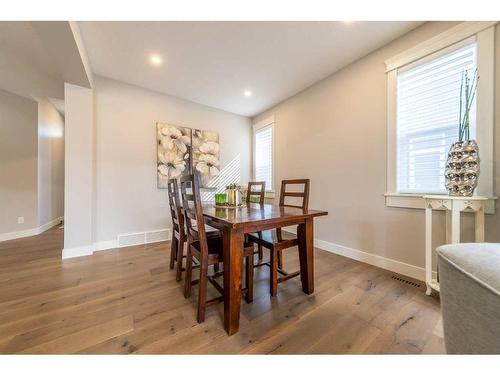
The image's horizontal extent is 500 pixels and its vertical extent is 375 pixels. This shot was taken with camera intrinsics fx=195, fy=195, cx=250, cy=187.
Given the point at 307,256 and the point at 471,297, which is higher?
the point at 471,297

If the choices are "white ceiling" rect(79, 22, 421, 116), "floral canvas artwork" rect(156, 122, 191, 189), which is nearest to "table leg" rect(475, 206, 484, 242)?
"white ceiling" rect(79, 22, 421, 116)

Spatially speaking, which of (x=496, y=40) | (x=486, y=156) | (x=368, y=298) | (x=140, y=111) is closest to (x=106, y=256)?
(x=140, y=111)

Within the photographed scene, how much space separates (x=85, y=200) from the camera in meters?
2.65

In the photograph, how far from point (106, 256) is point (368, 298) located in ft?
9.97

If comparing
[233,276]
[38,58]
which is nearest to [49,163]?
[38,58]

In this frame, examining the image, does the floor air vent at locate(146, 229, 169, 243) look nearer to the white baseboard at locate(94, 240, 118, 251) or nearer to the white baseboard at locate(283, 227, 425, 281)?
the white baseboard at locate(94, 240, 118, 251)

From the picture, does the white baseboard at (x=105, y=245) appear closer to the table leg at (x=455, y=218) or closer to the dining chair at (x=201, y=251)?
the dining chair at (x=201, y=251)

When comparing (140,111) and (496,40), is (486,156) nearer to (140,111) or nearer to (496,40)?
(496,40)

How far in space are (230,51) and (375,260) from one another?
9.78 feet

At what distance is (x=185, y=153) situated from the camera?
3.52 meters

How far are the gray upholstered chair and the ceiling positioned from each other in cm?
286

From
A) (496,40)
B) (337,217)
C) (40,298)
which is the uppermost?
(496,40)

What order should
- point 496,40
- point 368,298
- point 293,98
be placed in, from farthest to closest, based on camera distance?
point 293,98 → point 368,298 → point 496,40

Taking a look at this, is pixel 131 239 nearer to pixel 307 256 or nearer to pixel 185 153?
pixel 185 153
